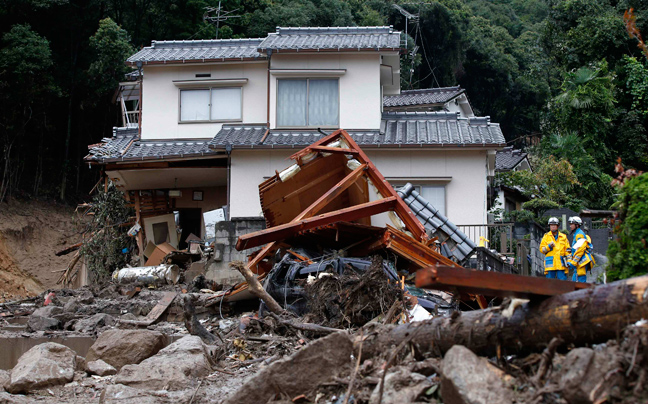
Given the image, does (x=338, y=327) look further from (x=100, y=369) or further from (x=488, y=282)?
(x=488, y=282)

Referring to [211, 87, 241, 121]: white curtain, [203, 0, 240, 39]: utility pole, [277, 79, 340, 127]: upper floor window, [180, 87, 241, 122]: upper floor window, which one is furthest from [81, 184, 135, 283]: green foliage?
[203, 0, 240, 39]: utility pole

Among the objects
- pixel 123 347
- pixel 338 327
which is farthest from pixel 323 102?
pixel 123 347

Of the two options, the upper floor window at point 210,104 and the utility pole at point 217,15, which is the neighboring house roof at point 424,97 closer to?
the upper floor window at point 210,104

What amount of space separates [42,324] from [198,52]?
10.2 metres

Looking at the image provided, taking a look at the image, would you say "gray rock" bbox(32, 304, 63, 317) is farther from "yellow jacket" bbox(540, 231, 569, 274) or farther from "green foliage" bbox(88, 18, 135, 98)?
"green foliage" bbox(88, 18, 135, 98)

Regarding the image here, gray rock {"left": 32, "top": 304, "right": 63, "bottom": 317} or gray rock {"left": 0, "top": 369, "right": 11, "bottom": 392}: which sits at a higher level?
gray rock {"left": 32, "top": 304, "right": 63, "bottom": 317}

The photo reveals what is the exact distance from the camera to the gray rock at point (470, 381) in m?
3.91

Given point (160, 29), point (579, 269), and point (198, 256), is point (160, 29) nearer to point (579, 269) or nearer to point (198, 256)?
point (198, 256)

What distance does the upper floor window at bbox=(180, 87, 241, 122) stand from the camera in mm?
17719

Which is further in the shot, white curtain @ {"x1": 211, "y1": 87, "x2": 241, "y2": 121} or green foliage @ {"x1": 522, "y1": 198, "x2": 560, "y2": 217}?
green foliage @ {"x1": 522, "y1": 198, "x2": 560, "y2": 217}

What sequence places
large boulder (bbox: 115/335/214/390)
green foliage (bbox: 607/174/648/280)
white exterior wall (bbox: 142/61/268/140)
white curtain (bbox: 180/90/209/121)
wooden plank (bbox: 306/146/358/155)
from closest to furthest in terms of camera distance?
1. green foliage (bbox: 607/174/648/280)
2. large boulder (bbox: 115/335/214/390)
3. wooden plank (bbox: 306/146/358/155)
4. white exterior wall (bbox: 142/61/268/140)
5. white curtain (bbox: 180/90/209/121)

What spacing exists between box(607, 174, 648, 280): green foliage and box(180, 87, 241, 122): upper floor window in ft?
44.6

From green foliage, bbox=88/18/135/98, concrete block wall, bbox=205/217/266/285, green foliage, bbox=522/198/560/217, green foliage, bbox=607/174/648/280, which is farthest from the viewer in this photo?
green foliage, bbox=88/18/135/98

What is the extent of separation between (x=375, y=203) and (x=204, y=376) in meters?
4.13
